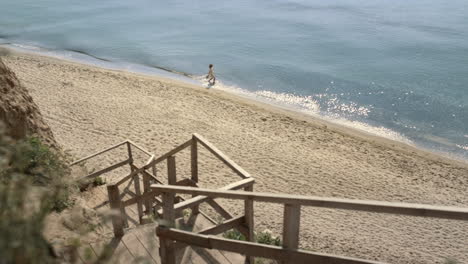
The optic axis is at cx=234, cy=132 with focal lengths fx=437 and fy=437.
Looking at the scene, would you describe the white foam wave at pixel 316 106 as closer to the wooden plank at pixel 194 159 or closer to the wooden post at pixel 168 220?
the wooden plank at pixel 194 159

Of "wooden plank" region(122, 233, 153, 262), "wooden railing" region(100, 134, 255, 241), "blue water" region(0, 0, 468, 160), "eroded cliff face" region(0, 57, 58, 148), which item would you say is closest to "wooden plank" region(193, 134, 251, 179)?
"wooden railing" region(100, 134, 255, 241)

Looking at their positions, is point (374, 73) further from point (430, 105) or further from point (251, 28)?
point (251, 28)

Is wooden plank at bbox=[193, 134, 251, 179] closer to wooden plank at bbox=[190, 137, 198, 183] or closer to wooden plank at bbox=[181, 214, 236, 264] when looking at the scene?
wooden plank at bbox=[190, 137, 198, 183]

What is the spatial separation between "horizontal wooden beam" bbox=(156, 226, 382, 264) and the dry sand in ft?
21.9

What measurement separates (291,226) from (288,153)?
12.3 metres

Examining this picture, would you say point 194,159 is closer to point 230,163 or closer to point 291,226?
point 230,163

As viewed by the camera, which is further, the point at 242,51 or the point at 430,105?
the point at 242,51

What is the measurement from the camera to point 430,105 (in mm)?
24062

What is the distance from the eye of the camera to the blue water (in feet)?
77.7

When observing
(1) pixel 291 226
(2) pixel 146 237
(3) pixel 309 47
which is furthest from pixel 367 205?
(3) pixel 309 47

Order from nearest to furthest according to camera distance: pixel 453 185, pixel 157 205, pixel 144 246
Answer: pixel 144 246 → pixel 157 205 → pixel 453 185

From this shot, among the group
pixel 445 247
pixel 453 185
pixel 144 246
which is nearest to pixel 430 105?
pixel 453 185

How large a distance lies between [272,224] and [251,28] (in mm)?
33608

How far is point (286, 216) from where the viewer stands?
3773 mm
